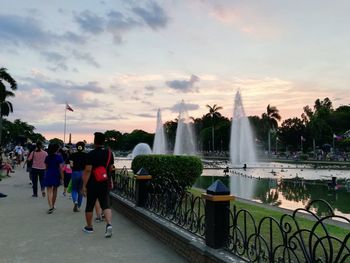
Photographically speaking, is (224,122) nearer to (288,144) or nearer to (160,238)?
(288,144)

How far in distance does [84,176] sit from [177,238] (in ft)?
7.45

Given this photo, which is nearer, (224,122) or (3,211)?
(3,211)

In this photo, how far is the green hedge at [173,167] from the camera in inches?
541

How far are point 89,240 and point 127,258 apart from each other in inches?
56.7

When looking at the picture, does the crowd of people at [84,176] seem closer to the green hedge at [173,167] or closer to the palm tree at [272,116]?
the green hedge at [173,167]

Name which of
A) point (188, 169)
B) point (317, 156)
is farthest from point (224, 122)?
point (188, 169)

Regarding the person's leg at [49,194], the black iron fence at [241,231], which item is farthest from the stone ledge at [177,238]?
the person's leg at [49,194]

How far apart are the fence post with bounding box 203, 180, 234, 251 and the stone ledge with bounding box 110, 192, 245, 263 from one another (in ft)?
0.50

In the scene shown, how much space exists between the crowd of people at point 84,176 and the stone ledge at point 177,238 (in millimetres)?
811

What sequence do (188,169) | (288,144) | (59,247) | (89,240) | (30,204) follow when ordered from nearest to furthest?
(59,247) < (89,240) < (30,204) < (188,169) < (288,144)

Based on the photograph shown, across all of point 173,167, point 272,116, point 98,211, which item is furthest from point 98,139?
point 272,116

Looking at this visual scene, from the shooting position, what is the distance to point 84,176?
787 centimetres

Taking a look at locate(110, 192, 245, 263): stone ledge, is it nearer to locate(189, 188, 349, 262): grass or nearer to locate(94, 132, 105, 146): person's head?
locate(189, 188, 349, 262): grass

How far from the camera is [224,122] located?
122562 millimetres
